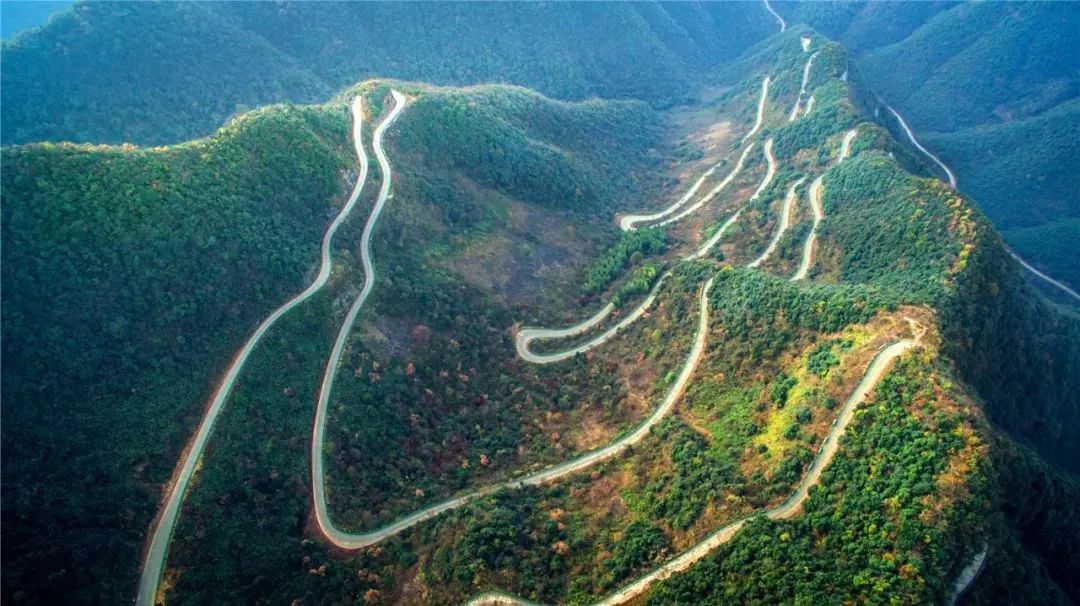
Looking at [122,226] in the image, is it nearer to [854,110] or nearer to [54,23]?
[54,23]

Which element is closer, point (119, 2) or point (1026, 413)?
point (1026, 413)

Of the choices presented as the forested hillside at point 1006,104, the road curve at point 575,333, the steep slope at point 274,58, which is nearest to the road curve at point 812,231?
the road curve at point 575,333

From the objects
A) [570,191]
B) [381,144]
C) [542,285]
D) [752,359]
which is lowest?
[752,359]

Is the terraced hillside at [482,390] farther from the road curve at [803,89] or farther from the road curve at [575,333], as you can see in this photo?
the road curve at [803,89]

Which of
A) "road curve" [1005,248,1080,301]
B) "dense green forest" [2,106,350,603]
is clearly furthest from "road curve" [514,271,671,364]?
"road curve" [1005,248,1080,301]

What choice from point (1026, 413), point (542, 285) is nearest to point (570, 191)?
point (542, 285)

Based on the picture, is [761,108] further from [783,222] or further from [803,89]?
[783,222]

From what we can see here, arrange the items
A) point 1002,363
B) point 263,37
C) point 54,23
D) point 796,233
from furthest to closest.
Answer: point 263,37, point 54,23, point 796,233, point 1002,363
